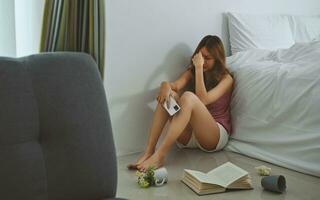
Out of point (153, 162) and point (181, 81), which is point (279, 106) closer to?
point (181, 81)

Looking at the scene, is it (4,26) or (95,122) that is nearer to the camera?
(95,122)

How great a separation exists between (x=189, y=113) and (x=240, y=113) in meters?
0.49

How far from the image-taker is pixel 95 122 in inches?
41.2

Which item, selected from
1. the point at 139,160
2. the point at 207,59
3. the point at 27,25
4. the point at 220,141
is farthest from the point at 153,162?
the point at 27,25

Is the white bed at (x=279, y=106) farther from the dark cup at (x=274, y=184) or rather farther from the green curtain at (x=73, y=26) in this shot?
the green curtain at (x=73, y=26)

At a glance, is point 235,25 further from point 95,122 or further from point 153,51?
point 95,122

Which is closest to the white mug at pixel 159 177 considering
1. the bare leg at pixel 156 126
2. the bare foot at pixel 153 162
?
the bare foot at pixel 153 162

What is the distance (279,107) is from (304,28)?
1414mm

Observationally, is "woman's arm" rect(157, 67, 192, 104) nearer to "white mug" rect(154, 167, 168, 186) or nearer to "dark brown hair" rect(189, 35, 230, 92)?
"dark brown hair" rect(189, 35, 230, 92)

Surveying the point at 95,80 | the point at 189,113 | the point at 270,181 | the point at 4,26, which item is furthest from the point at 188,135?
the point at 95,80

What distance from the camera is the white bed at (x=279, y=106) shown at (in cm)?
225

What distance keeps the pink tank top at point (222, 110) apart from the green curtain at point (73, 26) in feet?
5.23

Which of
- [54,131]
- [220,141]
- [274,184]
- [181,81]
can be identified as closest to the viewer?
[54,131]

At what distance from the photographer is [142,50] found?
2.62m
